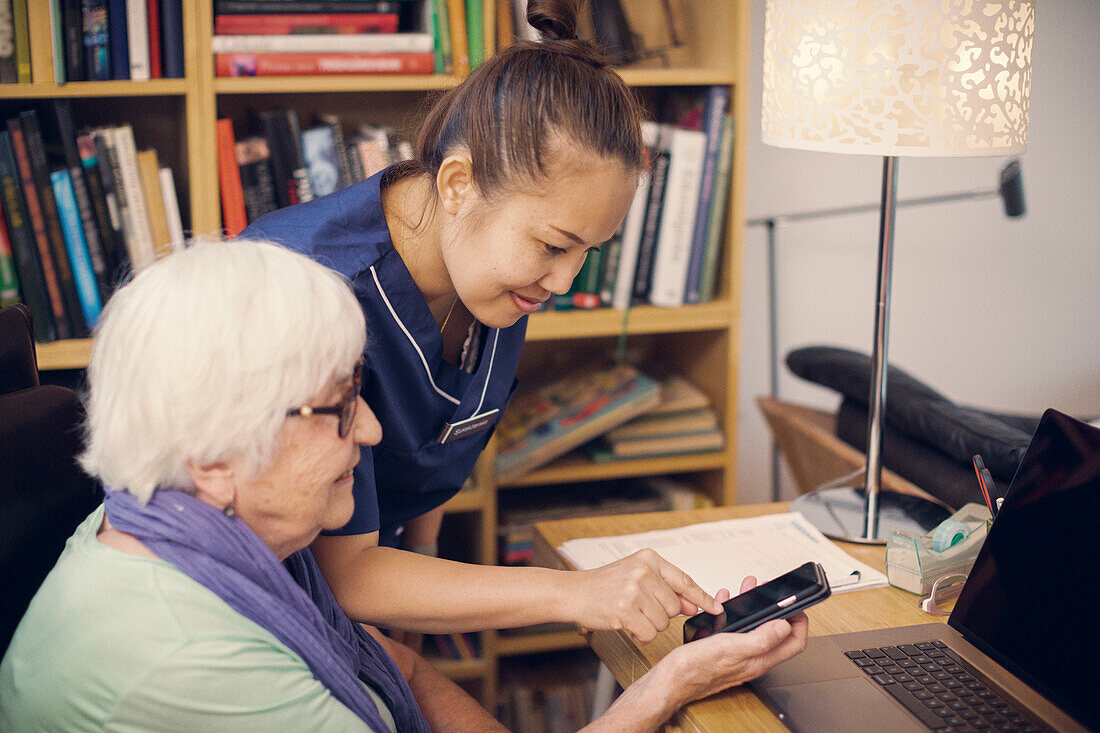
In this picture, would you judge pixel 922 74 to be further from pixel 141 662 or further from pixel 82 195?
pixel 82 195

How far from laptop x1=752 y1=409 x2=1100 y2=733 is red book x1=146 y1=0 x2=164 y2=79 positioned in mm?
1415

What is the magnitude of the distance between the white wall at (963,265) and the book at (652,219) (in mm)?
556

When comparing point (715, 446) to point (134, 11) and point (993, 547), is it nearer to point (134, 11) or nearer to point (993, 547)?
point (993, 547)

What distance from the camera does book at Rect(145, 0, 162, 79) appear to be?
5.18 feet

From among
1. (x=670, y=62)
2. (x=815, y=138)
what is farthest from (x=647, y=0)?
(x=815, y=138)

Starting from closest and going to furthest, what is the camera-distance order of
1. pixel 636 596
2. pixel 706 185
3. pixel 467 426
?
pixel 636 596 < pixel 467 426 < pixel 706 185

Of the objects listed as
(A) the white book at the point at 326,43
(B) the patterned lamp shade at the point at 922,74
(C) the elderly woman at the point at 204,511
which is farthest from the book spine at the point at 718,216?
(C) the elderly woman at the point at 204,511

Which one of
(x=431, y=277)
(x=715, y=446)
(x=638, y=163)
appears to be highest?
(x=638, y=163)

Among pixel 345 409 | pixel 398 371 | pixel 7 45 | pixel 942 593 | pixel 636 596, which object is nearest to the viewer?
pixel 345 409

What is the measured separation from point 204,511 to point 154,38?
116cm

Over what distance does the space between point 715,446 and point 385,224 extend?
105 centimetres

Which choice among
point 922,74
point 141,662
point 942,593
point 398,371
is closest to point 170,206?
point 398,371

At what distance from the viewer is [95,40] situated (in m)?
1.58

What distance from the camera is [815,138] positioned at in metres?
1.12
